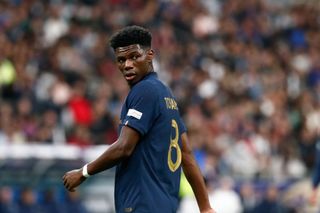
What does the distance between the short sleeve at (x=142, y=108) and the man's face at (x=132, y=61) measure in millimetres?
92

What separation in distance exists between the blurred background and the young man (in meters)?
6.73

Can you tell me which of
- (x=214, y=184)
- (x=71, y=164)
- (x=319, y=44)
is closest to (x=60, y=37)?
(x=71, y=164)

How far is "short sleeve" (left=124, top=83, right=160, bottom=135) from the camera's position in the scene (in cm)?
620

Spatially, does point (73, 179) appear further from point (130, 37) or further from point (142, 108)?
point (130, 37)

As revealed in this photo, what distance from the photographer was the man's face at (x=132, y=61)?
633cm

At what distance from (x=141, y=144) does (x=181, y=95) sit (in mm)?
11733

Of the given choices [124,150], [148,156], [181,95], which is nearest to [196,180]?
[148,156]

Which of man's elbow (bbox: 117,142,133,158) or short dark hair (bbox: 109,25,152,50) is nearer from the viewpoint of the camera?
man's elbow (bbox: 117,142,133,158)

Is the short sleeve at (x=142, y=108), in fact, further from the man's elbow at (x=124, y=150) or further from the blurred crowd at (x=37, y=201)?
the blurred crowd at (x=37, y=201)

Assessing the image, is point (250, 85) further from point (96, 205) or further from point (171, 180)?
point (171, 180)

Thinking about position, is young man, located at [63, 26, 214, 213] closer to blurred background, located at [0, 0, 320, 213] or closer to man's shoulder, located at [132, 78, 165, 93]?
man's shoulder, located at [132, 78, 165, 93]

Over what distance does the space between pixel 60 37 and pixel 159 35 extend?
2.85m

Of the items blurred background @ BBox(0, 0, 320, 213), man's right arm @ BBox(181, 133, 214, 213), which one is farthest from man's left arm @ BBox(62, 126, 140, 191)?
blurred background @ BBox(0, 0, 320, 213)

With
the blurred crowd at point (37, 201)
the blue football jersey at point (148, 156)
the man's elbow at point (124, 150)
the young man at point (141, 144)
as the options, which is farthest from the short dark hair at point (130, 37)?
the blurred crowd at point (37, 201)
